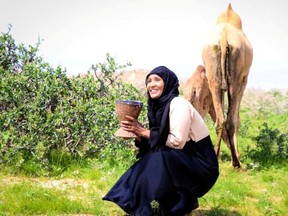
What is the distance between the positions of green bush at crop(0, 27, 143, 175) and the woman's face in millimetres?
2882

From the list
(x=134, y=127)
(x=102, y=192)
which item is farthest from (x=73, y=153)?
(x=134, y=127)

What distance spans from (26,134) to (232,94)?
367 centimetres

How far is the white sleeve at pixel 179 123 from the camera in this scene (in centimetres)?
351

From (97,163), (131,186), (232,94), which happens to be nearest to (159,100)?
(131,186)

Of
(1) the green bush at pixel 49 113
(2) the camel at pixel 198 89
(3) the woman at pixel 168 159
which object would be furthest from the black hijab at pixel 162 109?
(2) the camel at pixel 198 89

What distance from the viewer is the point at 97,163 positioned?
6.30 m

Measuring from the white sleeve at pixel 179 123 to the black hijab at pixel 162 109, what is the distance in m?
0.05

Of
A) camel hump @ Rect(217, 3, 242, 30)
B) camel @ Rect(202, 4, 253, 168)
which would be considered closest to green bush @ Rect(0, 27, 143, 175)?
camel @ Rect(202, 4, 253, 168)

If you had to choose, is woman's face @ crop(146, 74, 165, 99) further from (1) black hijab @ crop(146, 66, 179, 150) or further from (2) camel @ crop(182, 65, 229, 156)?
(2) camel @ crop(182, 65, 229, 156)

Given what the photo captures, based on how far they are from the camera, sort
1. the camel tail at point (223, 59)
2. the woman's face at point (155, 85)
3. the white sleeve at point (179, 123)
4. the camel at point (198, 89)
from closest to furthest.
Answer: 1. the white sleeve at point (179, 123)
2. the woman's face at point (155, 85)
3. the camel tail at point (223, 59)
4. the camel at point (198, 89)

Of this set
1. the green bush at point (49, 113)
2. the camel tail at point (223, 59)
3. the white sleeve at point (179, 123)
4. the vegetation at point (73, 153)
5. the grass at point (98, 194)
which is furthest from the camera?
the camel tail at point (223, 59)

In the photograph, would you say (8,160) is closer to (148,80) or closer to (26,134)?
(26,134)

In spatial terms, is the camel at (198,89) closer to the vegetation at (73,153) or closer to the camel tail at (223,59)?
the camel tail at (223,59)

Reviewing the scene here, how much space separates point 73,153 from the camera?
6.74 metres
